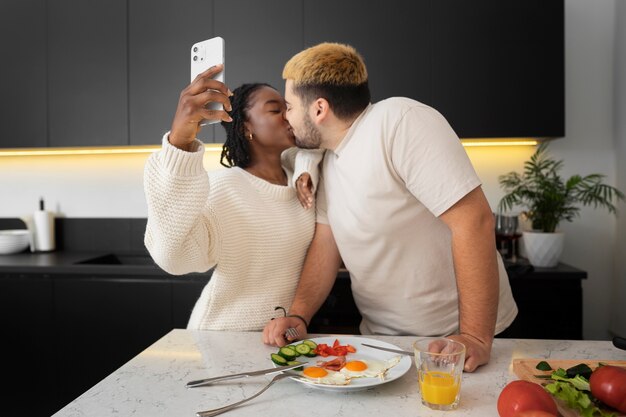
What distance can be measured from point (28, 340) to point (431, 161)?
2.29 meters

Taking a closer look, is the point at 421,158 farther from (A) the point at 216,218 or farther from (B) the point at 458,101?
(B) the point at 458,101

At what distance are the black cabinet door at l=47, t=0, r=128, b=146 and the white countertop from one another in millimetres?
1943

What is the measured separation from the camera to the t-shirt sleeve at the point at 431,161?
1.13 m

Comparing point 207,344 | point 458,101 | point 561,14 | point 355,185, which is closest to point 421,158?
point 355,185

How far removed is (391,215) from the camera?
129 cm

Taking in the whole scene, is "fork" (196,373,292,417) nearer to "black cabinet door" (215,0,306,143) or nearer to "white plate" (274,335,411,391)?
"white plate" (274,335,411,391)

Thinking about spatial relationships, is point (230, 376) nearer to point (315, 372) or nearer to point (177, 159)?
point (315, 372)

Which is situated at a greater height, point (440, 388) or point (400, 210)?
point (400, 210)

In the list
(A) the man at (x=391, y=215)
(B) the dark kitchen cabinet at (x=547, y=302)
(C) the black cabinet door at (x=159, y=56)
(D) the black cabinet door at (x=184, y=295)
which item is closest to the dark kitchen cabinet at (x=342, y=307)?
(D) the black cabinet door at (x=184, y=295)

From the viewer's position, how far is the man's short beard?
1408 mm

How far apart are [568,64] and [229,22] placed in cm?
179

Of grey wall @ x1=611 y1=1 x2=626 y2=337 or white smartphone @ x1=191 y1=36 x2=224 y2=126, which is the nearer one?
white smartphone @ x1=191 y1=36 x2=224 y2=126

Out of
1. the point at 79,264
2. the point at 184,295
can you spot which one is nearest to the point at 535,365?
the point at 184,295

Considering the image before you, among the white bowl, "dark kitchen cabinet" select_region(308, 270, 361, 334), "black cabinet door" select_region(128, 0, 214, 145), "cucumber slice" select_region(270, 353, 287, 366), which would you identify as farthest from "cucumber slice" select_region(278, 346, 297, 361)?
the white bowl
